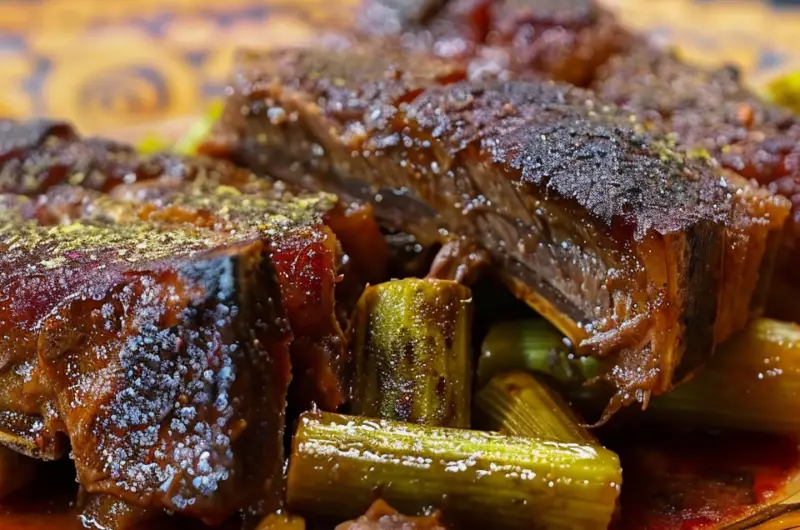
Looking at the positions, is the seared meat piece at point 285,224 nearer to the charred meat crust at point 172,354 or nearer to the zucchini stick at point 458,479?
the charred meat crust at point 172,354

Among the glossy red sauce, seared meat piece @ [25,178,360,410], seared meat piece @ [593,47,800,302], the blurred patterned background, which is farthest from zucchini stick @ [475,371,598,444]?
the blurred patterned background

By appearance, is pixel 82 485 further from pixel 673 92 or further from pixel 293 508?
pixel 673 92

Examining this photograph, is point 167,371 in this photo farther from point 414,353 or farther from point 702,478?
point 702,478

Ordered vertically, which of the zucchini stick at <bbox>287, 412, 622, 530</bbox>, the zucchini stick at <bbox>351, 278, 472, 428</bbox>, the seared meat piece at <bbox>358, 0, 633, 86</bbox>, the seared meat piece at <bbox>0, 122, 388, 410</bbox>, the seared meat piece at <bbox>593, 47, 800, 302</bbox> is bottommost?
the zucchini stick at <bbox>287, 412, 622, 530</bbox>

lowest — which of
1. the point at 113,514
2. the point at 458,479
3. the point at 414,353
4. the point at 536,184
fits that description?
the point at 113,514

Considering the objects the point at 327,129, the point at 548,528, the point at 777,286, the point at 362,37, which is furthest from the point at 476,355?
the point at 362,37

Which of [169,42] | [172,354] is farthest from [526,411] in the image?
[169,42]

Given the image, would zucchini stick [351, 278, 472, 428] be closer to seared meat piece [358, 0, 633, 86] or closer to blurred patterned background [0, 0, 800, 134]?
seared meat piece [358, 0, 633, 86]
